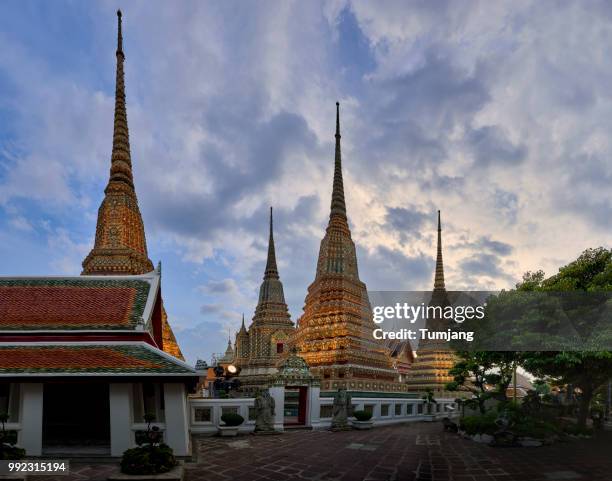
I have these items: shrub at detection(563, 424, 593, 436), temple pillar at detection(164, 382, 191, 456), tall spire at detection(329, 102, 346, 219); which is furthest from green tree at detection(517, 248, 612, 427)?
tall spire at detection(329, 102, 346, 219)

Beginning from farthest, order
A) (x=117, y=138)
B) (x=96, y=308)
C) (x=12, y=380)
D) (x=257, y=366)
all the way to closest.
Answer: (x=257, y=366)
(x=117, y=138)
(x=96, y=308)
(x=12, y=380)

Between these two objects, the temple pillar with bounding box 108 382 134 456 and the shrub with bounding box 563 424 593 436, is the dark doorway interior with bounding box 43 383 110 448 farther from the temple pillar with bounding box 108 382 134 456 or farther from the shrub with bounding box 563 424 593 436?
the shrub with bounding box 563 424 593 436

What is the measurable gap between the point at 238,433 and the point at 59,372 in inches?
330

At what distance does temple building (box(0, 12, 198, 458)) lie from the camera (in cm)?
1177

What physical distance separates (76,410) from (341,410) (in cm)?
1154

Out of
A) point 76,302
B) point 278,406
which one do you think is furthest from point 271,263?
point 76,302

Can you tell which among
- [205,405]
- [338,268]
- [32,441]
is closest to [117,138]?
[338,268]

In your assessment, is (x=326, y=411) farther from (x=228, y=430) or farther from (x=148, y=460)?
(x=148, y=460)

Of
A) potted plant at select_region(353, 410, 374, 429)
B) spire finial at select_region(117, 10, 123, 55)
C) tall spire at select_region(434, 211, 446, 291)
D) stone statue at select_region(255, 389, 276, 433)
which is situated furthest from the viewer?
tall spire at select_region(434, 211, 446, 291)

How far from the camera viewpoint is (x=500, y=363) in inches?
779

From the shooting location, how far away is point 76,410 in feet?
47.8

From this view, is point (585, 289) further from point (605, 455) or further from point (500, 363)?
point (605, 455)

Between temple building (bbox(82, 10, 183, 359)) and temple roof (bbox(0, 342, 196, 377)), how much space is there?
15.8 m

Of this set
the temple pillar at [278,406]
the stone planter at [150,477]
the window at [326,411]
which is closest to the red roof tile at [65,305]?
the stone planter at [150,477]
